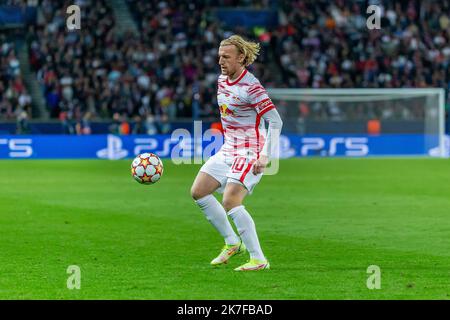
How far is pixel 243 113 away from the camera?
10.2 meters

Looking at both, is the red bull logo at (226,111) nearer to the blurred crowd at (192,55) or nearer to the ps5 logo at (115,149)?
the ps5 logo at (115,149)

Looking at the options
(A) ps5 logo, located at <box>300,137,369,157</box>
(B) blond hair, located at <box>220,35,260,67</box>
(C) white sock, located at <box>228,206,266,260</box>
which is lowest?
(A) ps5 logo, located at <box>300,137,369,157</box>

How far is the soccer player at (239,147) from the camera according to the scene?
9.95 metres

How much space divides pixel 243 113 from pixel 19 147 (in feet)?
74.4

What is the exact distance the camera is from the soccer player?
9.95 m

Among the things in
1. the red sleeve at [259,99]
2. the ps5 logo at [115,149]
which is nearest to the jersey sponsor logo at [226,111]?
the red sleeve at [259,99]

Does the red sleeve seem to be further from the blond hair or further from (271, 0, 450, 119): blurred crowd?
(271, 0, 450, 119): blurred crowd

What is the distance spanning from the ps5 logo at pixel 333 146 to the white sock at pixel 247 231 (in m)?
23.7

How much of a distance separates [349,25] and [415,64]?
322 cm

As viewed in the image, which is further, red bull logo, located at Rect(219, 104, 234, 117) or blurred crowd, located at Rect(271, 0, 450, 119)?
blurred crowd, located at Rect(271, 0, 450, 119)

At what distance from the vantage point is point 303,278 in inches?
371

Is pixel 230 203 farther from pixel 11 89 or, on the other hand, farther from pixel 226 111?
pixel 11 89

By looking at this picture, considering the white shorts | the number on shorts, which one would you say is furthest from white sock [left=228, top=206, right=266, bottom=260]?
the number on shorts
